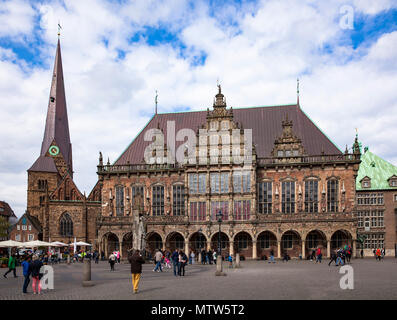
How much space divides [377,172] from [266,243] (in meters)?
21.2

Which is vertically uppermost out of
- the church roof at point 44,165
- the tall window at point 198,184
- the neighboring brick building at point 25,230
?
the church roof at point 44,165

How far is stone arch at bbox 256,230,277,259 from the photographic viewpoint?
1833 inches

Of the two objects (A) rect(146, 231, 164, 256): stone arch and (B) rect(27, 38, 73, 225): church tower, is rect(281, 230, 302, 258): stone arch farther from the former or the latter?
(B) rect(27, 38, 73, 225): church tower

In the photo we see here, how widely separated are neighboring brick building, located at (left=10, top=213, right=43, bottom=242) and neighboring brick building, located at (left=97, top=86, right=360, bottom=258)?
87.2ft

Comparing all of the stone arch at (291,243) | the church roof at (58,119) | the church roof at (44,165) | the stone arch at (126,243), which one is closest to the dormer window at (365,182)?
the stone arch at (291,243)

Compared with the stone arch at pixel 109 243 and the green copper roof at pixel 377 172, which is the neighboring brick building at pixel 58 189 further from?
the green copper roof at pixel 377 172

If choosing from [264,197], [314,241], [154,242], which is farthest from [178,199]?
[314,241]

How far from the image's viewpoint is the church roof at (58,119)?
82.6 metres

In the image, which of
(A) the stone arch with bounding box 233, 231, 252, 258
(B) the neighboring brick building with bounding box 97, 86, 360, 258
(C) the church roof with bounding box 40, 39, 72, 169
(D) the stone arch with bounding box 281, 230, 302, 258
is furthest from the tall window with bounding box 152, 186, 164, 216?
(C) the church roof with bounding box 40, 39, 72, 169

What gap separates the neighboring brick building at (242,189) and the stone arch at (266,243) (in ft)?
0.33

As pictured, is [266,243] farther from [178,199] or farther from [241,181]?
[178,199]
